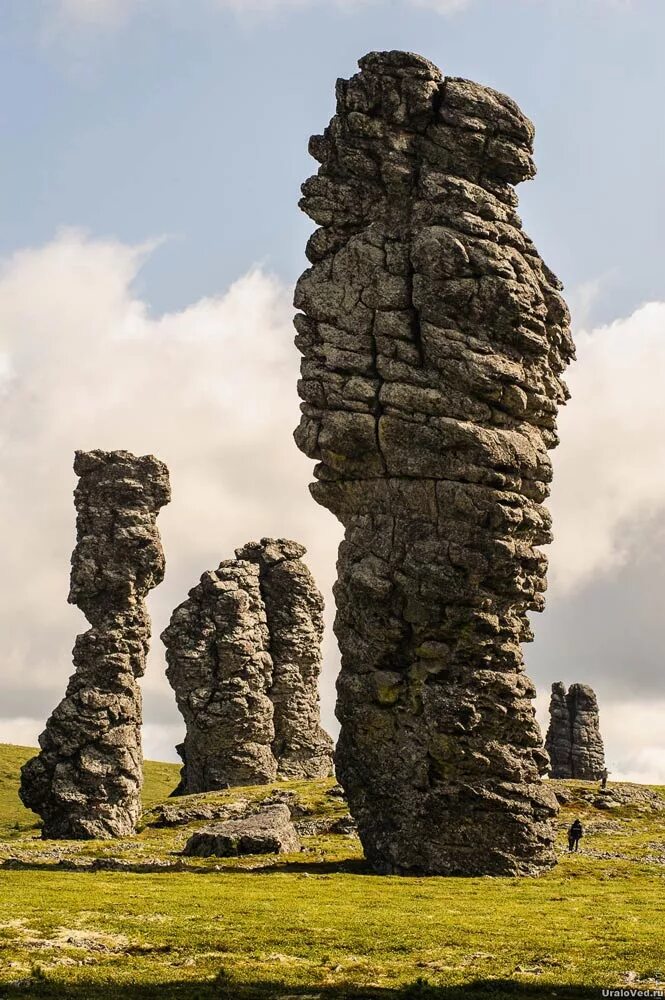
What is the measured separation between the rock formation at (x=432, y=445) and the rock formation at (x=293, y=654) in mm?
50425

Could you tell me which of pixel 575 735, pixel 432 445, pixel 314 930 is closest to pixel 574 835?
pixel 432 445

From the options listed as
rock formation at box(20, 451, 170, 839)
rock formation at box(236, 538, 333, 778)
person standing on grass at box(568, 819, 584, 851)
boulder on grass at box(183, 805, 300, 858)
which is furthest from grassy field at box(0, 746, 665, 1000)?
rock formation at box(236, 538, 333, 778)

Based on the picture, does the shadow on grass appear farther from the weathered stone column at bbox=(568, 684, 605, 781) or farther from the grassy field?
the weathered stone column at bbox=(568, 684, 605, 781)

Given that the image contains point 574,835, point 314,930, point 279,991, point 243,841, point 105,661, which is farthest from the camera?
point 105,661

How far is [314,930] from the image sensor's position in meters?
40.0

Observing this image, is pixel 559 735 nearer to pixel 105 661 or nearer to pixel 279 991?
pixel 105 661

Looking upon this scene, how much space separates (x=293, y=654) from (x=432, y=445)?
55.4 m

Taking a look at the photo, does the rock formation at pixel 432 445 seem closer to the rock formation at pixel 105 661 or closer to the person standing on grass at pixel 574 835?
the person standing on grass at pixel 574 835

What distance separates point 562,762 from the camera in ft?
408

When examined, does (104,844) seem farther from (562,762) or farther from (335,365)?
(562,762)

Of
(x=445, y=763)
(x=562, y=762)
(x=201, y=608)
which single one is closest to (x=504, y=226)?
(x=445, y=763)

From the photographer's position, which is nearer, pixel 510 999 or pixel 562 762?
pixel 510 999

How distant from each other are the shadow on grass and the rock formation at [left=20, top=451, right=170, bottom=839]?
45.9 meters

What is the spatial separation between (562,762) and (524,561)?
68513 mm
